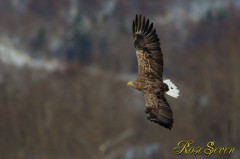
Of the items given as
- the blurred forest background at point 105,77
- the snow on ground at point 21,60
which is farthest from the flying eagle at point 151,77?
the snow on ground at point 21,60

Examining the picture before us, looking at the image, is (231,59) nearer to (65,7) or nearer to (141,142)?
(141,142)

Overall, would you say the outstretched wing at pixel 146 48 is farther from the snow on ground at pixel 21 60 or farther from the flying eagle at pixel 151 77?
the snow on ground at pixel 21 60

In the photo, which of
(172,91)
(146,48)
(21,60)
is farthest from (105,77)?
(172,91)

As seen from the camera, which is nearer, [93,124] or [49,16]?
[93,124]

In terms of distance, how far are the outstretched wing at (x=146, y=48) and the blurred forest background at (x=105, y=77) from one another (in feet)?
41.2

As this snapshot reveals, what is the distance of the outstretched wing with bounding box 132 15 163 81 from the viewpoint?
15.8m

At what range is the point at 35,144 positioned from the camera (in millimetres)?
50625

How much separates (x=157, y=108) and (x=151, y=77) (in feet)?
1.79

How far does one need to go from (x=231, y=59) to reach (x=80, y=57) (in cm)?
2163

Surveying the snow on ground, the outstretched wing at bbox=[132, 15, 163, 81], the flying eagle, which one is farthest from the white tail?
the snow on ground

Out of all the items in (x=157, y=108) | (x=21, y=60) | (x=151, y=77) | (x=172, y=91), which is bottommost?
(x=157, y=108)

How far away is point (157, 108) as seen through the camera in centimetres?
1552

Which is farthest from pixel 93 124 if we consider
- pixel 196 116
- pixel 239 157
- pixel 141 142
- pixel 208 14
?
pixel 208 14

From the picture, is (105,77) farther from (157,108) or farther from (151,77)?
(157,108)
